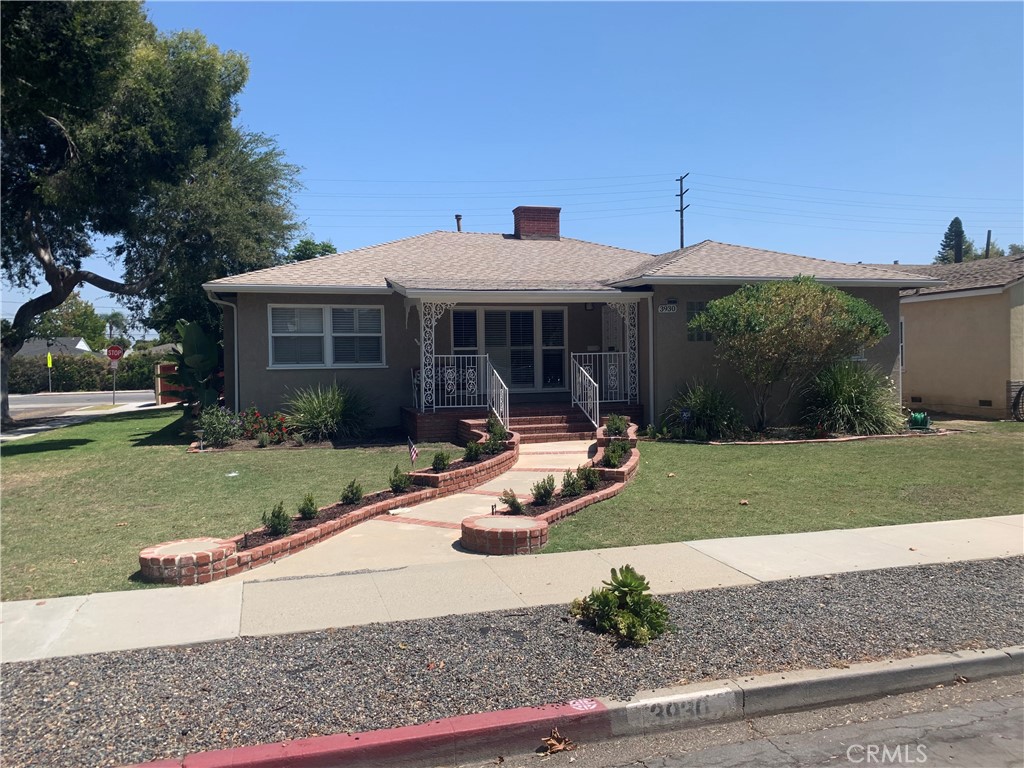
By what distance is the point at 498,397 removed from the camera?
14.5 metres

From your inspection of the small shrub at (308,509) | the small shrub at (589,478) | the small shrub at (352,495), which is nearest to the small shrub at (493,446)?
the small shrub at (589,478)

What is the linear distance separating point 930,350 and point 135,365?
44.1 meters

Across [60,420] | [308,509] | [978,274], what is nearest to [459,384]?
[308,509]

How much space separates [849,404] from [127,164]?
16216 mm

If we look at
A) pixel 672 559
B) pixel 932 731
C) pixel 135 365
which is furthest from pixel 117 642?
pixel 135 365

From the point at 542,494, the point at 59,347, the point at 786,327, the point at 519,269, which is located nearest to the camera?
the point at 542,494

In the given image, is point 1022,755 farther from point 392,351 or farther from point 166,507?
point 392,351

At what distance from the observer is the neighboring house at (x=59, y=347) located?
182 ft

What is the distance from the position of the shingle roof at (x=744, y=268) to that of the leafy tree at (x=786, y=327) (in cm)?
91

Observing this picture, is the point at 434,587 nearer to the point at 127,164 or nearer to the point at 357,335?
the point at 357,335

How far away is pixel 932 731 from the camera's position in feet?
14.0

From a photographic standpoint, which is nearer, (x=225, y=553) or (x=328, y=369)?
(x=225, y=553)

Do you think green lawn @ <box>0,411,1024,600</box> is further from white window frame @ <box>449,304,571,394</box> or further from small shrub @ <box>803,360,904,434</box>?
white window frame @ <box>449,304,571,394</box>

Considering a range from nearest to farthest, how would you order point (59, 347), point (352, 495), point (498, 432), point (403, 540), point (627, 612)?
point (627, 612)
point (403, 540)
point (352, 495)
point (498, 432)
point (59, 347)
